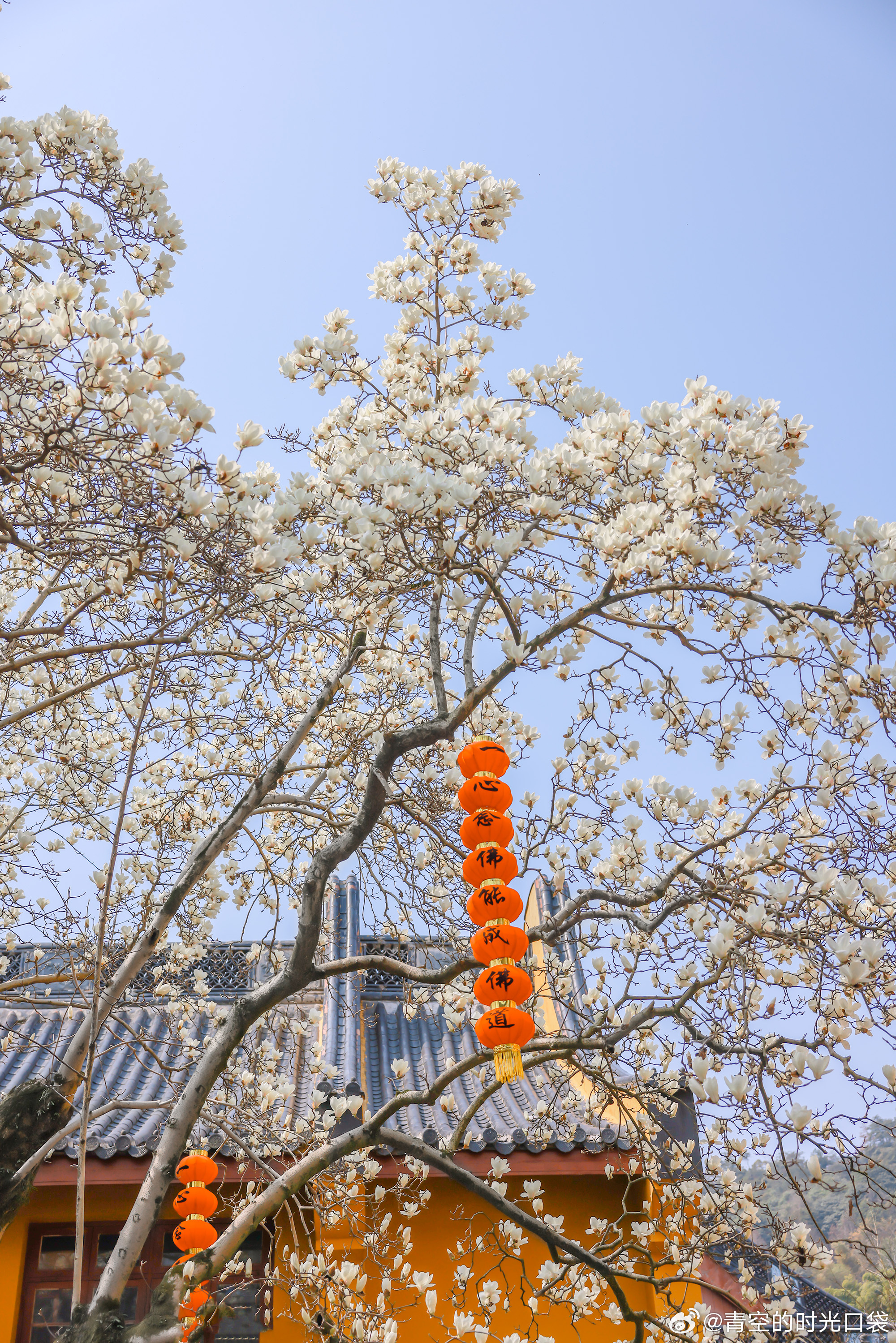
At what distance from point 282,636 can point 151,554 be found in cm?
73

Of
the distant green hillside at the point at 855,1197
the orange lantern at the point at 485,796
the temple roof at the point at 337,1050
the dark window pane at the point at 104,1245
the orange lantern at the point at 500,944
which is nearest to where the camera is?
the distant green hillside at the point at 855,1197

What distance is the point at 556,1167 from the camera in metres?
5.05

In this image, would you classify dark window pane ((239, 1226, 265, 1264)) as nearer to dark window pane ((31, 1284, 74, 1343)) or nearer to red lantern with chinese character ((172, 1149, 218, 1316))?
dark window pane ((31, 1284, 74, 1343))

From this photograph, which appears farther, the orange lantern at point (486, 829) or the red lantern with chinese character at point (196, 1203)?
the red lantern with chinese character at point (196, 1203)

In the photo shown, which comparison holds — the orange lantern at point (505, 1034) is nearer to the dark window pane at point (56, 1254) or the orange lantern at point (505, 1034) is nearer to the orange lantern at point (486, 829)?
the orange lantern at point (486, 829)

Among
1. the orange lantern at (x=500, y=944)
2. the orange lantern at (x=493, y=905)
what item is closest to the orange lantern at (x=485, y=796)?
the orange lantern at (x=493, y=905)

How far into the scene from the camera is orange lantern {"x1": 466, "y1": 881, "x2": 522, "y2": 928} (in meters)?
3.35

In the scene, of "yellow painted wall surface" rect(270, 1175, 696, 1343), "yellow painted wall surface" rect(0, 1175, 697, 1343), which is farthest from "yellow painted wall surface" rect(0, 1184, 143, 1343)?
"yellow painted wall surface" rect(270, 1175, 696, 1343)

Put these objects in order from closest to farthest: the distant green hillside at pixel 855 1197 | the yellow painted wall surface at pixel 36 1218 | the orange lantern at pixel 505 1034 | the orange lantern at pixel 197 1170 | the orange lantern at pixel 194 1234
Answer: the distant green hillside at pixel 855 1197
the orange lantern at pixel 505 1034
the orange lantern at pixel 194 1234
the orange lantern at pixel 197 1170
the yellow painted wall surface at pixel 36 1218

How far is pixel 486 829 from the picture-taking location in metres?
3.53

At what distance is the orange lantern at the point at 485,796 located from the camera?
11.7 feet

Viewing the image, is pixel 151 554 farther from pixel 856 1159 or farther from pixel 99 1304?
pixel 856 1159

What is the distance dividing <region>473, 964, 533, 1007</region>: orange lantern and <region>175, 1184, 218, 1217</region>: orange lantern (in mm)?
1632

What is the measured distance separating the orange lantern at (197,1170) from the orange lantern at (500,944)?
64.2 inches
